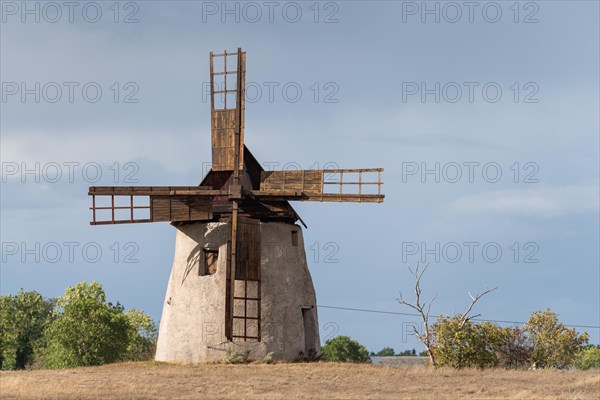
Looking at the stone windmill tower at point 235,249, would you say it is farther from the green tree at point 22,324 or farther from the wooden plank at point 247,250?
the green tree at point 22,324

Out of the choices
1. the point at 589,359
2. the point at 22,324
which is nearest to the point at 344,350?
the point at 589,359

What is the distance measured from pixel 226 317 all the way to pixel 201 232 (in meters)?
4.20

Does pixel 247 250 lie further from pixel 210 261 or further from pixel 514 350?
pixel 514 350

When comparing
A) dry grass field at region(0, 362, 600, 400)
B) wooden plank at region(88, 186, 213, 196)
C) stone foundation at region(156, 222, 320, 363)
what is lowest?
dry grass field at region(0, 362, 600, 400)

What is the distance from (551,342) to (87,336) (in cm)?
2544

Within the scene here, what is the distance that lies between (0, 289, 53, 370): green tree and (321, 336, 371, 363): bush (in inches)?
1113

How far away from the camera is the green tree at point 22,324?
63.1 m

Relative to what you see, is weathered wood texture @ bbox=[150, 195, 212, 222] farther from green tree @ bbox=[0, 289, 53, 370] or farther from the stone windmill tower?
green tree @ bbox=[0, 289, 53, 370]

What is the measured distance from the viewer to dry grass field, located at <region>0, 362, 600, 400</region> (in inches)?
1057

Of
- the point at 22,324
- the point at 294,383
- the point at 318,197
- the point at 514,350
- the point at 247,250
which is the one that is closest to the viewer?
the point at 294,383

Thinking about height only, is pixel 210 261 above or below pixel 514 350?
above

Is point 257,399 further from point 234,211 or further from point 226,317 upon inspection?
point 234,211

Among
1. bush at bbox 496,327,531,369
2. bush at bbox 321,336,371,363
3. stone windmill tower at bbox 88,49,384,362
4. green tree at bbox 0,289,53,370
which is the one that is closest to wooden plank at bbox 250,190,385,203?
stone windmill tower at bbox 88,49,384,362

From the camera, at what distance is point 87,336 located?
4772 centimetres
